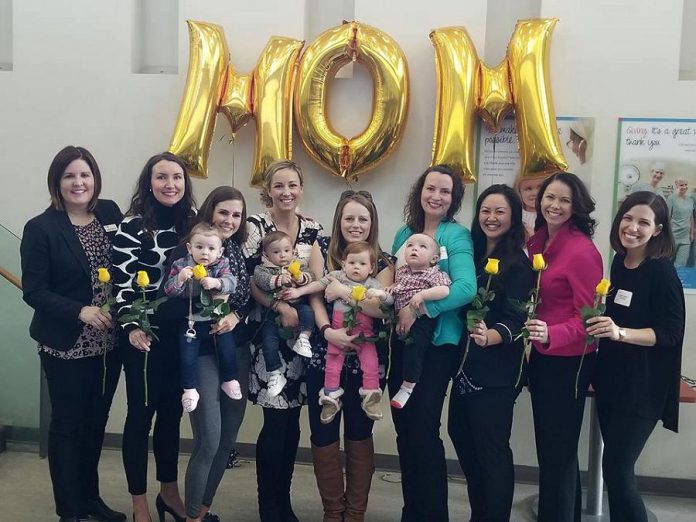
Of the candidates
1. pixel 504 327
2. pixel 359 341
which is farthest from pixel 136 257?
pixel 504 327

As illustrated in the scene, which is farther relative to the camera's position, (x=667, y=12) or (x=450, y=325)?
(x=667, y=12)

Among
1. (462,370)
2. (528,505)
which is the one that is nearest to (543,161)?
(462,370)

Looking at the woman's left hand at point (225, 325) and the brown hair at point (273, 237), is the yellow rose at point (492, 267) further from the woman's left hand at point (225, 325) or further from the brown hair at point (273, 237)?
the woman's left hand at point (225, 325)

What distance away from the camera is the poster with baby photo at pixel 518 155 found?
333cm

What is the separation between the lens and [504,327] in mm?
2379

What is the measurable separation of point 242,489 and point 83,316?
4.47ft

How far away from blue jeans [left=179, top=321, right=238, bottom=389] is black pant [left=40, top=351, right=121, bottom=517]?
44 cm

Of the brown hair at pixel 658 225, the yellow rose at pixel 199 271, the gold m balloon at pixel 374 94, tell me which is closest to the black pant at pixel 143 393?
the yellow rose at pixel 199 271

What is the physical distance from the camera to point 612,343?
2.37 m

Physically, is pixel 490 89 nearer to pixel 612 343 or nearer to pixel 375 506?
pixel 612 343

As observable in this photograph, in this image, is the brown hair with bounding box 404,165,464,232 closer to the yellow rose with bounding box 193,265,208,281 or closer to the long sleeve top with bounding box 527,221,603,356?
the long sleeve top with bounding box 527,221,603,356

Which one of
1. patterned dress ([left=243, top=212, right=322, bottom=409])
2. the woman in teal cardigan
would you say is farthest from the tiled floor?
patterned dress ([left=243, top=212, right=322, bottom=409])

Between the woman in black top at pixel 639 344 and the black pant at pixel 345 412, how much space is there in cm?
86

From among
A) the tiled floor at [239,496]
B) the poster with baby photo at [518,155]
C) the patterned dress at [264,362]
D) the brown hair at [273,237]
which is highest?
the poster with baby photo at [518,155]
